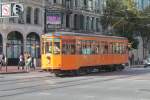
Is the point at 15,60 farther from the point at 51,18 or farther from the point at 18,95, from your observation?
the point at 18,95

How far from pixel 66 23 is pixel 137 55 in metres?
30.3

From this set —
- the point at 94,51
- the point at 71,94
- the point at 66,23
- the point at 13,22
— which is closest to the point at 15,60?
the point at 13,22

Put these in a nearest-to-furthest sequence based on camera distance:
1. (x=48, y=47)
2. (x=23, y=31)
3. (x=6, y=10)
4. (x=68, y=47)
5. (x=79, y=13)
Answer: (x=48, y=47) < (x=68, y=47) < (x=6, y=10) < (x=23, y=31) < (x=79, y=13)

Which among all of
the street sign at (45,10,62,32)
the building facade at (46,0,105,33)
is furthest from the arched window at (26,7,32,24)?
the building facade at (46,0,105,33)

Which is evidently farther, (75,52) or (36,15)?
(36,15)

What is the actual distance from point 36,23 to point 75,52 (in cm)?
2518

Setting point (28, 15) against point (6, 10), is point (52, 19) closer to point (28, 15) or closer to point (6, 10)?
point (28, 15)

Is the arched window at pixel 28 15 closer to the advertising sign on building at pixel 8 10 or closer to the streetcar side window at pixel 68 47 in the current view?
the advertising sign on building at pixel 8 10

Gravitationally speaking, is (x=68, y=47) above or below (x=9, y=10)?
below

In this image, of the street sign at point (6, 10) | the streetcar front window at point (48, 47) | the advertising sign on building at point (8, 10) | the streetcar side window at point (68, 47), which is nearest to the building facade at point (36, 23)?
the advertising sign on building at point (8, 10)

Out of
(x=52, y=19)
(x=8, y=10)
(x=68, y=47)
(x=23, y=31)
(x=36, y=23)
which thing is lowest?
(x=68, y=47)

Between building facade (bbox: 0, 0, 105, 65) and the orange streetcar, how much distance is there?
667 inches

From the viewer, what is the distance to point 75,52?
3647 centimetres

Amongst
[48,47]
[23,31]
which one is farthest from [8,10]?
[23,31]
